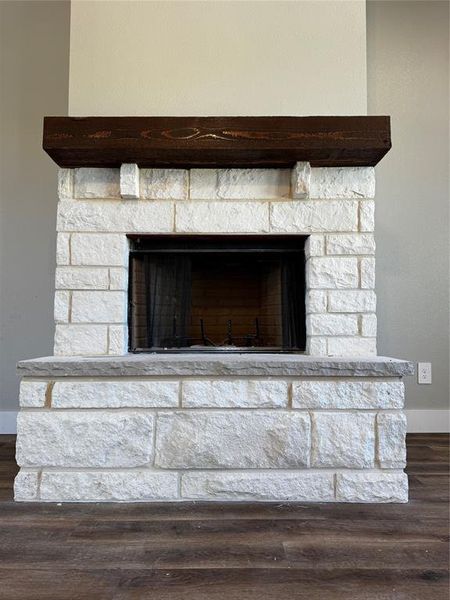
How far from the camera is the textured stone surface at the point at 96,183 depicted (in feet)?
6.24

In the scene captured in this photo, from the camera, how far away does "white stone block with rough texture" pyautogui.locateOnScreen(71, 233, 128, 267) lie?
6.16ft

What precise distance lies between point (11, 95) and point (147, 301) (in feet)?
5.48

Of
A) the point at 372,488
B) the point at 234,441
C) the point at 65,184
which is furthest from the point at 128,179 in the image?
the point at 372,488

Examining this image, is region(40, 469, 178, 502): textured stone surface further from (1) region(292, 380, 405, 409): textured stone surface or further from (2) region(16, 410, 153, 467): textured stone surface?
(1) region(292, 380, 405, 409): textured stone surface

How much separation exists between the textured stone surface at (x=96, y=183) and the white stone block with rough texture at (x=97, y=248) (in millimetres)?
182

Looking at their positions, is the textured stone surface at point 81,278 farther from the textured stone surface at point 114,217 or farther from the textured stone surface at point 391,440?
the textured stone surface at point 391,440

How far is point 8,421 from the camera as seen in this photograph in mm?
2555

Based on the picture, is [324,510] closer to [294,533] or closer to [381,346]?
[294,533]

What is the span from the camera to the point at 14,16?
2.60m

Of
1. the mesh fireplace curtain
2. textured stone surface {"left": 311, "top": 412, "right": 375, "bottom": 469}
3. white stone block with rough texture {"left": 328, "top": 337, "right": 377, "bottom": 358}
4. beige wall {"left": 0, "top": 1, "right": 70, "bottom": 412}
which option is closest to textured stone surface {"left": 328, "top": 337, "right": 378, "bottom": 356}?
white stone block with rough texture {"left": 328, "top": 337, "right": 377, "bottom": 358}

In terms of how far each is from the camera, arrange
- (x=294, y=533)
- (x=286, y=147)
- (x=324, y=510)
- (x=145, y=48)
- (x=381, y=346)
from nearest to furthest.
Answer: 1. (x=294, y=533)
2. (x=324, y=510)
3. (x=286, y=147)
4. (x=145, y=48)
5. (x=381, y=346)

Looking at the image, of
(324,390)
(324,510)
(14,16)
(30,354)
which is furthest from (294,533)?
(14,16)

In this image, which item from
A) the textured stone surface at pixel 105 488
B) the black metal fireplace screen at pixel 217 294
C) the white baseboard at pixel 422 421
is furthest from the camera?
the white baseboard at pixel 422 421

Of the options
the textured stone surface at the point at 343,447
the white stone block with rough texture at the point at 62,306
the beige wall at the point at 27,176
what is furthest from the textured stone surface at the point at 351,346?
the beige wall at the point at 27,176
